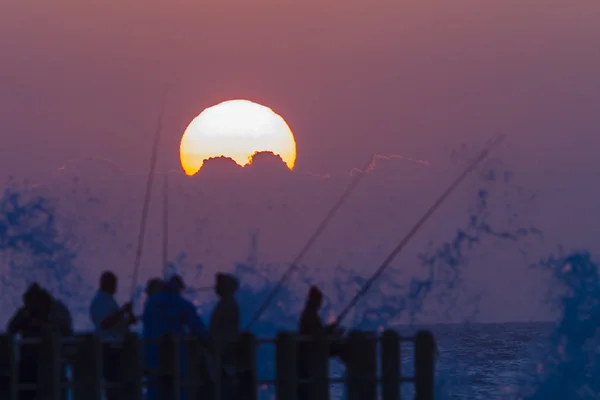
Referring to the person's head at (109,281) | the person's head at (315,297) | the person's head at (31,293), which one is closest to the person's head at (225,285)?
the person's head at (315,297)

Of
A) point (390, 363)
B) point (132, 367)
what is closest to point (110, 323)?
point (132, 367)

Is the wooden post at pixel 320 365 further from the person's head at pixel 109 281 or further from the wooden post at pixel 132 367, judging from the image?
the person's head at pixel 109 281

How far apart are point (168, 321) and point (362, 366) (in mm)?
2638

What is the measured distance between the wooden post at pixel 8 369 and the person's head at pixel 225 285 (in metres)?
2.50

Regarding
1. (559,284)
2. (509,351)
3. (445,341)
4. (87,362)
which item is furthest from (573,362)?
(445,341)

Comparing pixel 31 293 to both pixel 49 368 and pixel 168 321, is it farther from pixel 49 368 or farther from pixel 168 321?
pixel 168 321

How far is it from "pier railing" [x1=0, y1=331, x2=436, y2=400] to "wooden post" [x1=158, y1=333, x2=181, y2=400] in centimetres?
1

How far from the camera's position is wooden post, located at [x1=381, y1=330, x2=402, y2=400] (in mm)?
16062

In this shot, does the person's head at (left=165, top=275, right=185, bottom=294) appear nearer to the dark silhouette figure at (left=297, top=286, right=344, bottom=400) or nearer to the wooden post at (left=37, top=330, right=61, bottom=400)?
the wooden post at (left=37, top=330, right=61, bottom=400)

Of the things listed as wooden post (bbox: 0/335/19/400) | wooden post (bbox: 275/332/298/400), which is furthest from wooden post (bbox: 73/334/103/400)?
wooden post (bbox: 275/332/298/400)

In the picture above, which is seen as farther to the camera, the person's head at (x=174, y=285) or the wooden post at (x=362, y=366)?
the wooden post at (x=362, y=366)

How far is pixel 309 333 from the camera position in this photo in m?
15.8

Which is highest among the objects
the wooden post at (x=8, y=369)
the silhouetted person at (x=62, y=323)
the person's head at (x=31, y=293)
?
the person's head at (x=31, y=293)

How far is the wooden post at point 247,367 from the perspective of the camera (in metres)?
15.2
